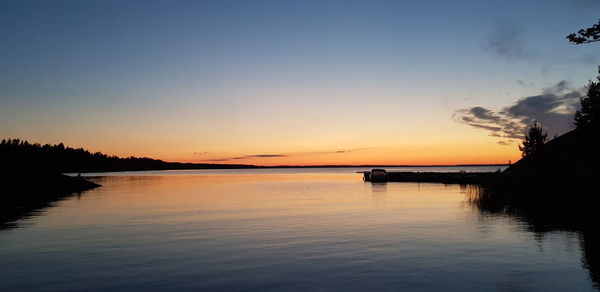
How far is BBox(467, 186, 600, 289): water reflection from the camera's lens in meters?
19.4

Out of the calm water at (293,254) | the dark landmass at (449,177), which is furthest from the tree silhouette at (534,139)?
the calm water at (293,254)

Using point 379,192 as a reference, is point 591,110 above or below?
above

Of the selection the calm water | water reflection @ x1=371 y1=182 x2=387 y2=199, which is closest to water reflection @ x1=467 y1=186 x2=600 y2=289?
the calm water

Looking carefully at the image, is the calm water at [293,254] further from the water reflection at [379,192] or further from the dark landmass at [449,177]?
the dark landmass at [449,177]

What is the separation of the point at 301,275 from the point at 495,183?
62.5 m

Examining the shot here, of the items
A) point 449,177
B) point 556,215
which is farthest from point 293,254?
point 449,177

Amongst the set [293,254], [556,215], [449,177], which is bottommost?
[293,254]

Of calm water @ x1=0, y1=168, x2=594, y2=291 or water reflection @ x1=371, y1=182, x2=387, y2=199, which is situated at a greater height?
water reflection @ x1=371, y1=182, x2=387, y2=199

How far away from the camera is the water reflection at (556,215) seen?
63.7ft

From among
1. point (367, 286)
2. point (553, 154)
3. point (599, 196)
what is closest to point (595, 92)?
point (553, 154)

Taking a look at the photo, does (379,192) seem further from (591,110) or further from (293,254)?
(293,254)

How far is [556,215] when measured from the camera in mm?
33750

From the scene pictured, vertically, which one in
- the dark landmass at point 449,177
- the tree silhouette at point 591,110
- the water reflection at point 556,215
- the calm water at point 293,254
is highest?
the tree silhouette at point 591,110

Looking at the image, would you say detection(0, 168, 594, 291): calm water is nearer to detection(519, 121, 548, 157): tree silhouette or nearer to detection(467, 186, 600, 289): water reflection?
detection(467, 186, 600, 289): water reflection
